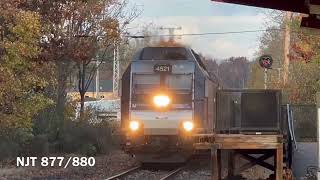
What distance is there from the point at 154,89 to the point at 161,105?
55cm

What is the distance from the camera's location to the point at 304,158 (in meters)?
18.2

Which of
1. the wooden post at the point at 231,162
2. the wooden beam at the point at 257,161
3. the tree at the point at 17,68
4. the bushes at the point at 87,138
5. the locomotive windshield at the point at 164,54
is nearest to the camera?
the wooden beam at the point at 257,161

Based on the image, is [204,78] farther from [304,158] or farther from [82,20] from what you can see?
[82,20]

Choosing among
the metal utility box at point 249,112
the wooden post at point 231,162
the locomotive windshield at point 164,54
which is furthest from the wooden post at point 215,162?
the locomotive windshield at point 164,54

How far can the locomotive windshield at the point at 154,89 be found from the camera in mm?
19766

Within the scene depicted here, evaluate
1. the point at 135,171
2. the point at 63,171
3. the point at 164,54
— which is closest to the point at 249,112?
the point at 135,171

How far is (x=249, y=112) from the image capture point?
1540cm

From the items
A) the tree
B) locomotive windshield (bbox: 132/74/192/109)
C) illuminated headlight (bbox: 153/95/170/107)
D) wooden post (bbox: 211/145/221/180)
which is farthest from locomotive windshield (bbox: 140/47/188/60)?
wooden post (bbox: 211/145/221/180)

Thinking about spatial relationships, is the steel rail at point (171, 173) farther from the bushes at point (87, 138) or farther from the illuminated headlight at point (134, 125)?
the bushes at point (87, 138)

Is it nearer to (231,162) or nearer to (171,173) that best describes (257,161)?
(231,162)

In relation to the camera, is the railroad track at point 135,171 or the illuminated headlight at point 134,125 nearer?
the railroad track at point 135,171

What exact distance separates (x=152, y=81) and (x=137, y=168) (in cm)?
289

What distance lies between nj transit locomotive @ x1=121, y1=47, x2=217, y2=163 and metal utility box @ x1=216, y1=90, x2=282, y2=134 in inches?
144

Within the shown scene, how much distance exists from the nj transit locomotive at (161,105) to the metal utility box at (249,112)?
3650mm
